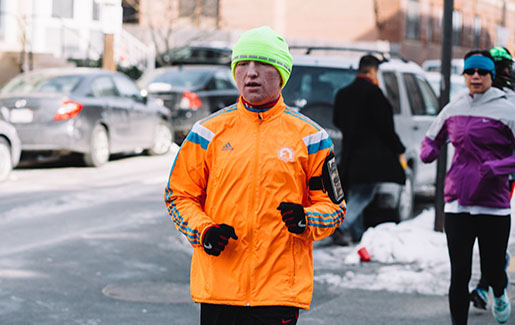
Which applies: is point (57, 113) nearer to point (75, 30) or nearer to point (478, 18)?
point (75, 30)

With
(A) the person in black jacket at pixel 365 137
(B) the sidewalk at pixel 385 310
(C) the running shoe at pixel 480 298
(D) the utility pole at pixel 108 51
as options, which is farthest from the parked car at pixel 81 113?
(C) the running shoe at pixel 480 298

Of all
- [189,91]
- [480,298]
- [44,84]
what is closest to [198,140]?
[480,298]

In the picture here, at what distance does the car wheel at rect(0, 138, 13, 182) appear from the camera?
1359cm

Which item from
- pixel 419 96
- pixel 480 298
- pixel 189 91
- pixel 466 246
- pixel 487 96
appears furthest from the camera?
pixel 189 91

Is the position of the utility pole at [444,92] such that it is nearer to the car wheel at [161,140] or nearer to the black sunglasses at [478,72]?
the black sunglasses at [478,72]

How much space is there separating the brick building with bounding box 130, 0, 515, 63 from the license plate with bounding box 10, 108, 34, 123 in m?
24.6

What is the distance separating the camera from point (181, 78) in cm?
1864

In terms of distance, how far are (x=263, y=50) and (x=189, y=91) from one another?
14471 mm

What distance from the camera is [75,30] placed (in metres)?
31.4

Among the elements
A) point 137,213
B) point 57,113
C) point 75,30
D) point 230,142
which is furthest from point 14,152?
point 75,30

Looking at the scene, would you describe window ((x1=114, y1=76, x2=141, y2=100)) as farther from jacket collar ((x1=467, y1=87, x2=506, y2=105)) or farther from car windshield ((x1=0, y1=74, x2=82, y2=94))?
jacket collar ((x1=467, y1=87, x2=506, y2=105))

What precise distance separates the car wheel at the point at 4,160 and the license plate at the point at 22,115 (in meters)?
1.09

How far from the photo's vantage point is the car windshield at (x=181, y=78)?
18.4m

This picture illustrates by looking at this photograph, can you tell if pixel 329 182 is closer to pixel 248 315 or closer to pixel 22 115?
pixel 248 315
